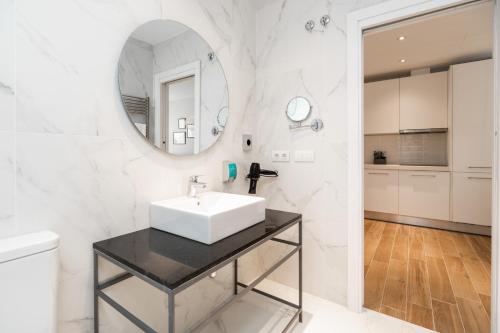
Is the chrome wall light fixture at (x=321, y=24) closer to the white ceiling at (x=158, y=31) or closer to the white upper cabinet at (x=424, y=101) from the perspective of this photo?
the white ceiling at (x=158, y=31)

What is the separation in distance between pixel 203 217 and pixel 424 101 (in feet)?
13.5

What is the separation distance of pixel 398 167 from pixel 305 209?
108 inches

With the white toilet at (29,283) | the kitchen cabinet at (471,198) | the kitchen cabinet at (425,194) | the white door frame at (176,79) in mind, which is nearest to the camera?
the white toilet at (29,283)

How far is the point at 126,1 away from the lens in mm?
1146

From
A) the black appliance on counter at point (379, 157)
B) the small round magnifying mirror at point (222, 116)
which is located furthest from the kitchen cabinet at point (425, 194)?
the small round magnifying mirror at point (222, 116)

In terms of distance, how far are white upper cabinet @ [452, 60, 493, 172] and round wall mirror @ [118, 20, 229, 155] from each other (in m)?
3.49

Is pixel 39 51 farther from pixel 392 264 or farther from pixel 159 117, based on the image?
pixel 392 264

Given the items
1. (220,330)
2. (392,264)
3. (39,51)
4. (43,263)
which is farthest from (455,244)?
(39,51)

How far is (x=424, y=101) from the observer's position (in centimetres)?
365

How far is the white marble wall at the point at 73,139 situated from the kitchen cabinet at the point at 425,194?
379 centimetres

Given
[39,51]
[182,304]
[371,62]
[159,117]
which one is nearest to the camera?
[39,51]

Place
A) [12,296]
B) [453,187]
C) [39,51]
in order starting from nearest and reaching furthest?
[12,296] < [39,51] < [453,187]

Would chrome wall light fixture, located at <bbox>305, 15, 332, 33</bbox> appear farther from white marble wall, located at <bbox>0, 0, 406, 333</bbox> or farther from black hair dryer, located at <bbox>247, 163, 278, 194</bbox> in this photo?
black hair dryer, located at <bbox>247, 163, 278, 194</bbox>

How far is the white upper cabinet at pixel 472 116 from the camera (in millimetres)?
3137
